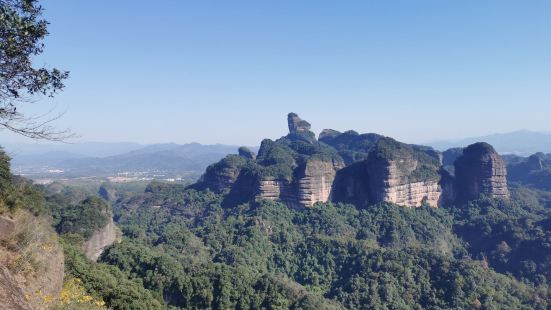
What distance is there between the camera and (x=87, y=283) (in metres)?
23.1

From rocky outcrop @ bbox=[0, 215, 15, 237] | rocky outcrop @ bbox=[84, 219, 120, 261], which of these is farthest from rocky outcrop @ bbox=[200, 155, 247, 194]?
rocky outcrop @ bbox=[0, 215, 15, 237]

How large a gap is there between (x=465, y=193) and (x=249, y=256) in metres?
45.3

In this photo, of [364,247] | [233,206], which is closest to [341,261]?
[364,247]

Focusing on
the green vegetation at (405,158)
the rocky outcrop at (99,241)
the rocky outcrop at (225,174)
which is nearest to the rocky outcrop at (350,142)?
the green vegetation at (405,158)

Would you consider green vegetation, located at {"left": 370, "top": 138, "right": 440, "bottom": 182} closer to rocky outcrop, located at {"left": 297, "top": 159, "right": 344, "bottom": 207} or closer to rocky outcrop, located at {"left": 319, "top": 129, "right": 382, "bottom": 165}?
rocky outcrop, located at {"left": 297, "top": 159, "right": 344, "bottom": 207}

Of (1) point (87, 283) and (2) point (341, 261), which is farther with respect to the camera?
(2) point (341, 261)

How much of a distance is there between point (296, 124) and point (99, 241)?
8876 cm

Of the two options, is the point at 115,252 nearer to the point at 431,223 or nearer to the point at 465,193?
the point at 431,223

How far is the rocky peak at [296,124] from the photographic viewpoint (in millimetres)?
126938

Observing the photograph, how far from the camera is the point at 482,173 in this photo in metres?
74.3

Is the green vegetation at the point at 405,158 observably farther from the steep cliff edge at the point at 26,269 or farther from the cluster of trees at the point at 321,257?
the steep cliff edge at the point at 26,269

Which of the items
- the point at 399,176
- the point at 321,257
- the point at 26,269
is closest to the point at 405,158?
the point at 399,176

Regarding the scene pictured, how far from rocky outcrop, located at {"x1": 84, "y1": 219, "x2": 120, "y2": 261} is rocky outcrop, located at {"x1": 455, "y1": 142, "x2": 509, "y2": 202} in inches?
2358

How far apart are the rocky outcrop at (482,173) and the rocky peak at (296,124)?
188ft
